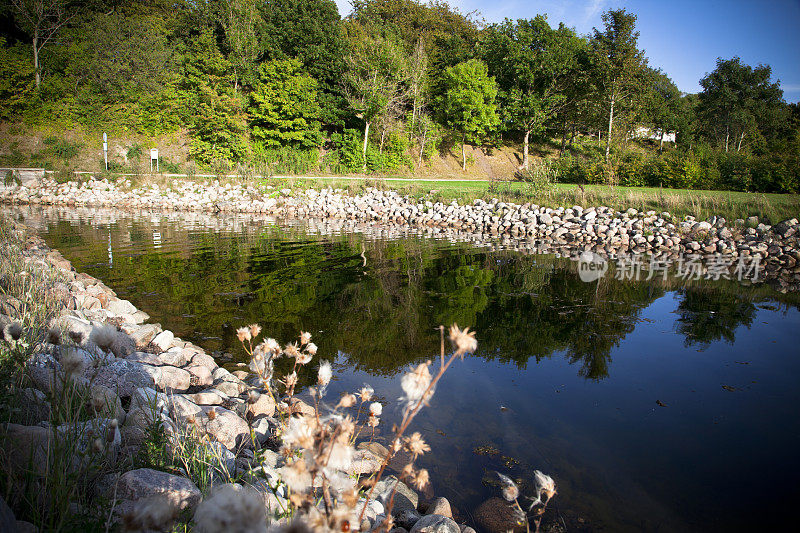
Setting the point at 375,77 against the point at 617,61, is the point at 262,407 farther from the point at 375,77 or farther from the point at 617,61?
the point at 617,61

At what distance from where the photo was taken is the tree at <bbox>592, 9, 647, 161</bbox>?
29312 mm

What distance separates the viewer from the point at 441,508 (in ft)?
10.6

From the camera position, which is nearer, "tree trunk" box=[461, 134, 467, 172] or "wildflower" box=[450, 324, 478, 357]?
"wildflower" box=[450, 324, 478, 357]

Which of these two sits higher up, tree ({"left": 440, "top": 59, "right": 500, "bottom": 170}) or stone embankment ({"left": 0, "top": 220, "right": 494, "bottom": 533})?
tree ({"left": 440, "top": 59, "right": 500, "bottom": 170})

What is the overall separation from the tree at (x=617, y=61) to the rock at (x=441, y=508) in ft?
97.1

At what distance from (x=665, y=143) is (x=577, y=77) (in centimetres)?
2318

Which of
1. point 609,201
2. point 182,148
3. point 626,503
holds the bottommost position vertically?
point 626,503

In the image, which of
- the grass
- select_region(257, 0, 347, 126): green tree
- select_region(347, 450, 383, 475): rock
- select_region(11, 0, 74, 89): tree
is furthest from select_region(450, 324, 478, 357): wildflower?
select_region(11, 0, 74, 89): tree

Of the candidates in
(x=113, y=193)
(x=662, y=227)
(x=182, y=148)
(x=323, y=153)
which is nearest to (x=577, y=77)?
(x=323, y=153)

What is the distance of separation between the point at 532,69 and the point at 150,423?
141 feet

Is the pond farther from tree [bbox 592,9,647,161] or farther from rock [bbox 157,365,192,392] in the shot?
tree [bbox 592,9,647,161]

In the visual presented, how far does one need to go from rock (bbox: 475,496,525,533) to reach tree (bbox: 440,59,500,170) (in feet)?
119

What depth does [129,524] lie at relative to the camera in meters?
1.05

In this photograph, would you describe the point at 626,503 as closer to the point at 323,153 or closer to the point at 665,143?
the point at 323,153
